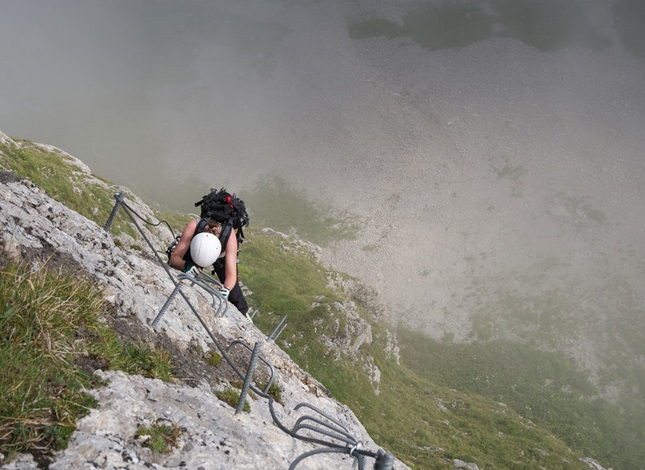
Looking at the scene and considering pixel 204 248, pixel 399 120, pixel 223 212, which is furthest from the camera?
pixel 399 120

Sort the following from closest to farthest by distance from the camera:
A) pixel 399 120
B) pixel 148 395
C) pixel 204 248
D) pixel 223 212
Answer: pixel 148 395 → pixel 204 248 → pixel 223 212 → pixel 399 120

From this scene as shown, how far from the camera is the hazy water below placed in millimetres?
68562

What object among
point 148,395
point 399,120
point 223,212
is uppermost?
point 399,120

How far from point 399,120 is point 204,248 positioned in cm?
9770

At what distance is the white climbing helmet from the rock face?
1044mm

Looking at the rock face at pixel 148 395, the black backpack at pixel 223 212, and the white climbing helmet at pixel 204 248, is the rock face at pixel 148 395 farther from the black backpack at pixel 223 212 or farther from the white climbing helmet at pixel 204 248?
the black backpack at pixel 223 212

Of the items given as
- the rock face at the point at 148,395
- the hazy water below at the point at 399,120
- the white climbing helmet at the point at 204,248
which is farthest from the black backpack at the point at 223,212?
the hazy water below at the point at 399,120

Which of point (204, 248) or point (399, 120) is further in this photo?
point (399, 120)

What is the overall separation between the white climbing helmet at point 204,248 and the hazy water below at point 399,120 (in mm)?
52902

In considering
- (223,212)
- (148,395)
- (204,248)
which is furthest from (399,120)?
(148,395)

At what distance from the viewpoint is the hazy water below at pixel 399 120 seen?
68.6 metres

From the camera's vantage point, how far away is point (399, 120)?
Result: 102 m

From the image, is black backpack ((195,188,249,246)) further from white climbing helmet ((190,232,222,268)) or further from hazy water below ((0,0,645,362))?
hazy water below ((0,0,645,362))

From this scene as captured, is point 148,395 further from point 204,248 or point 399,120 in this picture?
point 399,120
